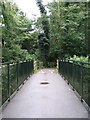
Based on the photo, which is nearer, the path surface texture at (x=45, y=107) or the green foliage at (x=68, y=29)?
the path surface texture at (x=45, y=107)

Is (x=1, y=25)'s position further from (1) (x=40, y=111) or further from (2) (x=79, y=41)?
(2) (x=79, y=41)

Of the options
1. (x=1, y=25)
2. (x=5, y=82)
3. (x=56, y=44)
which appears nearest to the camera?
(x=5, y=82)


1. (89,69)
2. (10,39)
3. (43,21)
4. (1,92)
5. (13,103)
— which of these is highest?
(43,21)

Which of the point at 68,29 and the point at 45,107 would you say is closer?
the point at 45,107

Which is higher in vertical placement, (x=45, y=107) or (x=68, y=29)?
(x=68, y=29)

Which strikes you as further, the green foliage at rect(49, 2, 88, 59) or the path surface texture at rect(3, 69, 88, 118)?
the green foliage at rect(49, 2, 88, 59)

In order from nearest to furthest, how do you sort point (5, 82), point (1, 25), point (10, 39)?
point (5, 82) → point (1, 25) → point (10, 39)

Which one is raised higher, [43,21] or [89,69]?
[43,21]

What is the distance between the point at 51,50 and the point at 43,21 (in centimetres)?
383

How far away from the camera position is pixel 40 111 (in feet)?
22.2

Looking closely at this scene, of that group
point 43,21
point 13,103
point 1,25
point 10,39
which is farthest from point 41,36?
point 13,103

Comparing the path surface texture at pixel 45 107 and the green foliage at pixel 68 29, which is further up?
the green foliage at pixel 68 29

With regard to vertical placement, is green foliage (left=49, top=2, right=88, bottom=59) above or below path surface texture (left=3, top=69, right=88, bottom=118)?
above

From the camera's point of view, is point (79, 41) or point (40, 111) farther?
point (79, 41)
